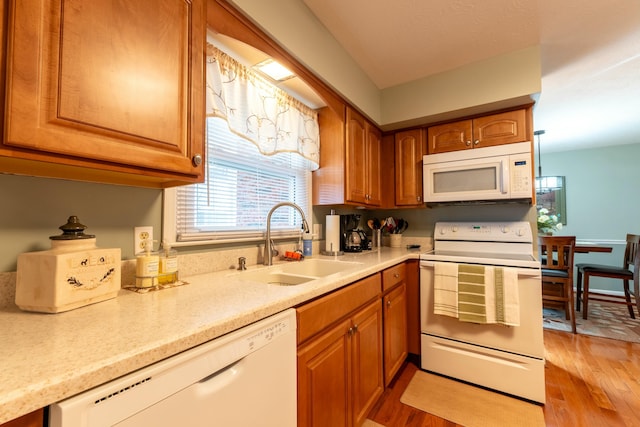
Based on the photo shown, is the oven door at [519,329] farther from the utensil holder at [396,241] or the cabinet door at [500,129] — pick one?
the cabinet door at [500,129]

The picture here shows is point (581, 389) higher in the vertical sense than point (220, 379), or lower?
lower

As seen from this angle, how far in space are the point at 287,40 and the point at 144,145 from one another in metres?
0.99

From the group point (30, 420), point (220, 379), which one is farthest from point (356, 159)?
point (30, 420)

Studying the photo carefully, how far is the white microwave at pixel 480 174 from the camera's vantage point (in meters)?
2.04

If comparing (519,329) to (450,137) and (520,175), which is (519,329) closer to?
(520,175)

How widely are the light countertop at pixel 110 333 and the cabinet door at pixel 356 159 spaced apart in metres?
1.22

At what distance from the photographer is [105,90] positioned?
748mm

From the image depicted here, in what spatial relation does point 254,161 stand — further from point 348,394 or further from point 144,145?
point 348,394

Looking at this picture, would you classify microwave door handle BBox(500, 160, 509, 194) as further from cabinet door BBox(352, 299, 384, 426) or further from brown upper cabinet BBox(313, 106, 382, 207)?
cabinet door BBox(352, 299, 384, 426)

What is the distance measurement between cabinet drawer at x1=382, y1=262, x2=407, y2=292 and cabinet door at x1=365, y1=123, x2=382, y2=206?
64 centimetres

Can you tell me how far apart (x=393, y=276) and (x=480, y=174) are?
44.5 inches


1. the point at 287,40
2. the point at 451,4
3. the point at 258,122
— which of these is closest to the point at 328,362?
the point at 258,122

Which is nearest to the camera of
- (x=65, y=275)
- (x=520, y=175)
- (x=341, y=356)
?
(x=65, y=275)

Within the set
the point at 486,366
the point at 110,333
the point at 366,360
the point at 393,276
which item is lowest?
the point at 486,366
